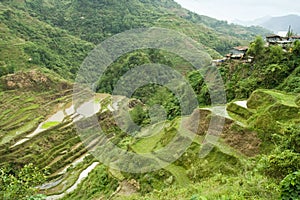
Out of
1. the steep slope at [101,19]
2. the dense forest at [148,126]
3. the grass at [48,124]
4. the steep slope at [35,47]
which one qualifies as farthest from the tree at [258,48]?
the steep slope at [101,19]

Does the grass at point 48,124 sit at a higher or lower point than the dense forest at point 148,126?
lower

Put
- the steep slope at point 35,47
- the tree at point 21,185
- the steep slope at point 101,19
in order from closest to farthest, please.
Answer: the tree at point 21,185 → the steep slope at point 35,47 → the steep slope at point 101,19

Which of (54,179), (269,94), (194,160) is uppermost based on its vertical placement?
(269,94)

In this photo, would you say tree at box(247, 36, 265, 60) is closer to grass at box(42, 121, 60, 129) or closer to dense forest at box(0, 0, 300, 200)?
dense forest at box(0, 0, 300, 200)

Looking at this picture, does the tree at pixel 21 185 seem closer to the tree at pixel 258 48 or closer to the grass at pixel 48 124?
the tree at pixel 258 48

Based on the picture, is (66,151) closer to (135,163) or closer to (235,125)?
(135,163)

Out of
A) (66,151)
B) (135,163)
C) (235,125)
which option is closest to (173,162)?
(135,163)

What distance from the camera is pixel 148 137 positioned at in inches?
531

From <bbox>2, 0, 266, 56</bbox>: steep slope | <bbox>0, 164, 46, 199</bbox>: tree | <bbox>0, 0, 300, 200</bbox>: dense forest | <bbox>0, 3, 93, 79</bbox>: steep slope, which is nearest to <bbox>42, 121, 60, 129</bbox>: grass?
<bbox>0, 0, 300, 200</bbox>: dense forest

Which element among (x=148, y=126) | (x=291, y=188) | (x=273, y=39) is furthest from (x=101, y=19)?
(x=291, y=188)

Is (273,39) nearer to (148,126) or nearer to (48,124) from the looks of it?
(148,126)

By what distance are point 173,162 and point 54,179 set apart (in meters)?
9.57

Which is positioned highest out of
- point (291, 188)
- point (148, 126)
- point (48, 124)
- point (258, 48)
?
point (291, 188)

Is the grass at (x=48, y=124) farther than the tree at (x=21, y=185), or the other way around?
the grass at (x=48, y=124)
